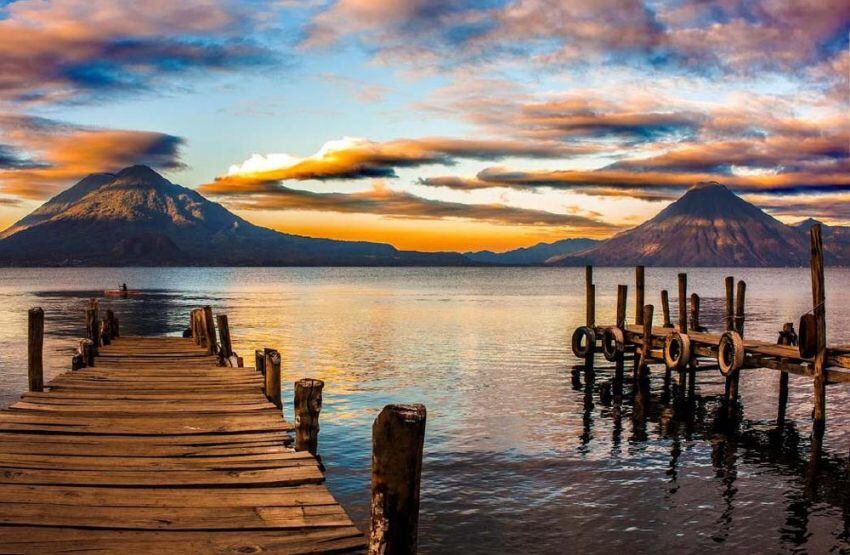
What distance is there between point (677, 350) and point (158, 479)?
20363mm

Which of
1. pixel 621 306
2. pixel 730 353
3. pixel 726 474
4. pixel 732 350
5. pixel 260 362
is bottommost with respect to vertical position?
pixel 726 474

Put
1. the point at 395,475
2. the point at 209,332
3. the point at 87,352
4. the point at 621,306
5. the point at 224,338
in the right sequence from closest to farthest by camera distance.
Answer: the point at 395,475 → the point at 87,352 → the point at 224,338 → the point at 209,332 → the point at 621,306

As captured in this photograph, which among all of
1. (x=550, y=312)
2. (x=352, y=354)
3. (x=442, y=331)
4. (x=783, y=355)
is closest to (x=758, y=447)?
(x=783, y=355)

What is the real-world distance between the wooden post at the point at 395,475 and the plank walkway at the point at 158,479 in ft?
2.63

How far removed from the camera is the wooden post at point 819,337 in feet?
60.7

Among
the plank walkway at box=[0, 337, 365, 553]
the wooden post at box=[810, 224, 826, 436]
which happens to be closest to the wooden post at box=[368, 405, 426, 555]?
the plank walkway at box=[0, 337, 365, 553]

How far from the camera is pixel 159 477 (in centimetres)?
843

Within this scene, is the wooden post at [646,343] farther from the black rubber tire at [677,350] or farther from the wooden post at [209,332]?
the wooden post at [209,332]

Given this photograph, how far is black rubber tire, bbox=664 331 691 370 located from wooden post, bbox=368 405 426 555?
2068 centimetres

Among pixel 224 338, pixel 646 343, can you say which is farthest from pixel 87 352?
pixel 646 343

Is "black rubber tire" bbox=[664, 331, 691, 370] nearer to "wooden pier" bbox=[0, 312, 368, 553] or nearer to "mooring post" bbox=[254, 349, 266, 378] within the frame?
"mooring post" bbox=[254, 349, 266, 378]

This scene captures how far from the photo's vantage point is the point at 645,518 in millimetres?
13188

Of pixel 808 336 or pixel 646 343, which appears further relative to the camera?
pixel 646 343

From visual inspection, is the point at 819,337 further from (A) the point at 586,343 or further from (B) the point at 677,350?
(A) the point at 586,343
